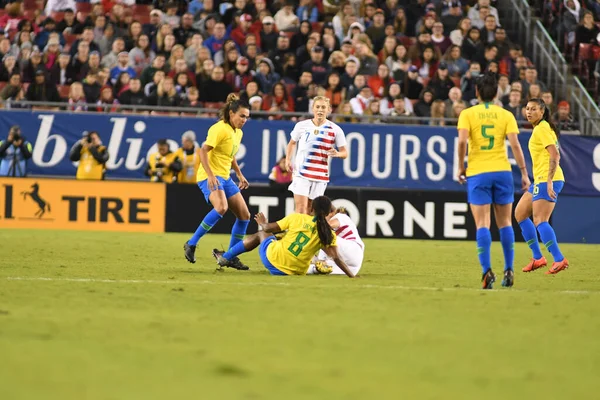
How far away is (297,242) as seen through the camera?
39.1ft

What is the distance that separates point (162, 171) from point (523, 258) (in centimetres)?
774

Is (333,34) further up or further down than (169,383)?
further up

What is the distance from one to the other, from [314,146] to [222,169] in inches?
50.7

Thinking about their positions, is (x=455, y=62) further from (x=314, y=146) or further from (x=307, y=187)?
(x=307, y=187)

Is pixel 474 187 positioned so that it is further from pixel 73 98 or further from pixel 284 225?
pixel 73 98

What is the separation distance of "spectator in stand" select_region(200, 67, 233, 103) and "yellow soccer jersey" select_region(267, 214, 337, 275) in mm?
10790

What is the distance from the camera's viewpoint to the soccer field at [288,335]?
5.48m

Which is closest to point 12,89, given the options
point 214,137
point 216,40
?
point 216,40

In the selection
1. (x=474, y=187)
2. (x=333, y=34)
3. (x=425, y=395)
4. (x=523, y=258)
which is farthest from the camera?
(x=333, y=34)

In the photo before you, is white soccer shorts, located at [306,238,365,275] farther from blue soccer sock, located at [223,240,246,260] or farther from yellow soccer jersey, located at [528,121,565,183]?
yellow soccer jersey, located at [528,121,565,183]

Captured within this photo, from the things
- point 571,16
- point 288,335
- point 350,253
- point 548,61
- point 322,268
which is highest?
point 571,16

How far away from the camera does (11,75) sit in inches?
897

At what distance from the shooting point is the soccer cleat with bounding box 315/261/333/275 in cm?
1266

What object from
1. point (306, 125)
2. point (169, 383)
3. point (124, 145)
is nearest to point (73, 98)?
point (124, 145)
